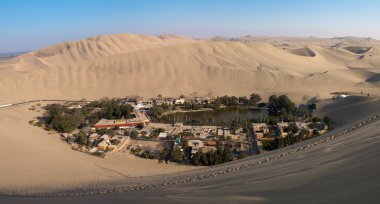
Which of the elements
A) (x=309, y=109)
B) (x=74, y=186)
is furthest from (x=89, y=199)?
(x=309, y=109)

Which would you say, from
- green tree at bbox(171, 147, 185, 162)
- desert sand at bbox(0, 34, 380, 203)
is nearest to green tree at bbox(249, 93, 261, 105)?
desert sand at bbox(0, 34, 380, 203)

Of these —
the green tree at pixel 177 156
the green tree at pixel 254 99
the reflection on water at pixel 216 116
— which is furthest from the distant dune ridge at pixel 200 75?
the green tree at pixel 177 156

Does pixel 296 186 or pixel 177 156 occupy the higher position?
pixel 296 186

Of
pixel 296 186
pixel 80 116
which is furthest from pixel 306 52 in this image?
pixel 296 186

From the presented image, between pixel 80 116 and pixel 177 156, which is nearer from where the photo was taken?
pixel 177 156

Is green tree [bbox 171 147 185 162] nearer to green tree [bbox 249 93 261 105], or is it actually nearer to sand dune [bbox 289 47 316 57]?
green tree [bbox 249 93 261 105]

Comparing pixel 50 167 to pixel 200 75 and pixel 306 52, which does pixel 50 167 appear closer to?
pixel 200 75
